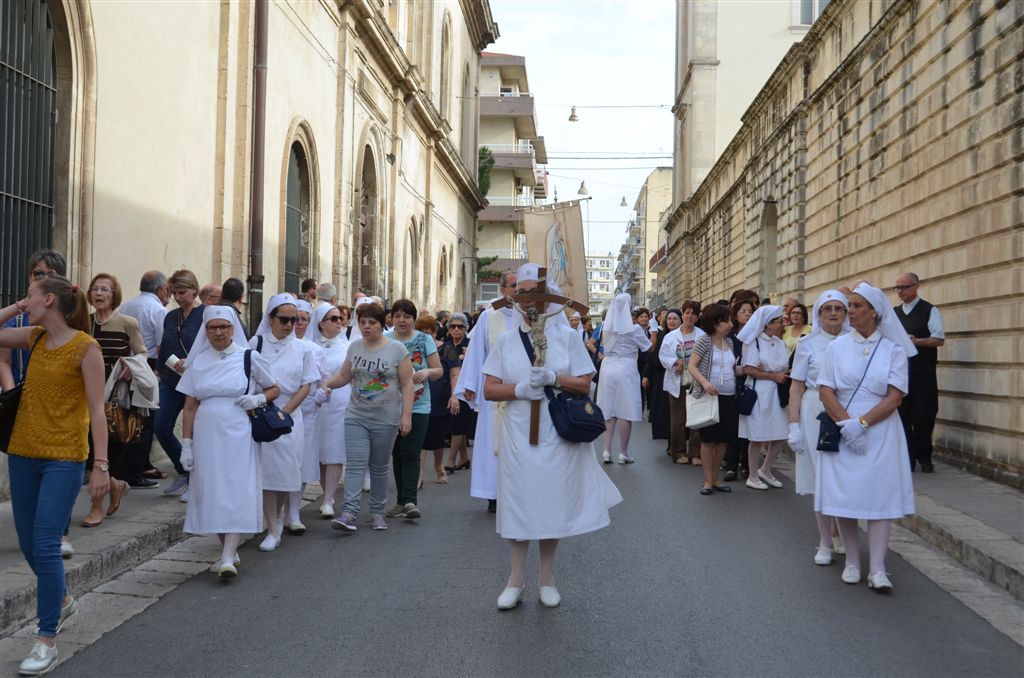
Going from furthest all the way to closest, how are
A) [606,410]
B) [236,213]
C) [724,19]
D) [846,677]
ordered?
[724,19] → [236,213] → [606,410] → [846,677]

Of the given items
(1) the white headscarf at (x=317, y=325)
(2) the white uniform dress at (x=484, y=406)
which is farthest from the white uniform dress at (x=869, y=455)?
(1) the white headscarf at (x=317, y=325)

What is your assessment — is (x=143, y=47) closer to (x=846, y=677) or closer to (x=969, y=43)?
(x=969, y=43)

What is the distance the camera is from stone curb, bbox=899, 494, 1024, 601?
6.67 meters

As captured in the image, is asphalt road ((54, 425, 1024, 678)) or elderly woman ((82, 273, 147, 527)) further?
elderly woman ((82, 273, 147, 527))

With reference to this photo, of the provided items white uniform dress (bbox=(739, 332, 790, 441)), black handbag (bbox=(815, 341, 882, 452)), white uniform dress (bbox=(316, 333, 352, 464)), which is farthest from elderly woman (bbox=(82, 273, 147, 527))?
white uniform dress (bbox=(739, 332, 790, 441))

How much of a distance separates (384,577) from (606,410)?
6.91 m

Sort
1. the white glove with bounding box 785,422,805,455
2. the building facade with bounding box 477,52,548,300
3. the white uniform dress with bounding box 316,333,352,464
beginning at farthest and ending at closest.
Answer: the building facade with bounding box 477,52,548,300, the white uniform dress with bounding box 316,333,352,464, the white glove with bounding box 785,422,805,455

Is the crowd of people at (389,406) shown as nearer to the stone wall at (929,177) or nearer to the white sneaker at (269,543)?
Result: the white sneaker at (269,543)

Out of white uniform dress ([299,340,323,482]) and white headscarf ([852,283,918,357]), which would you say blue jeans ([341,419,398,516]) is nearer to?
white uniform dress ([299,340,323,482])

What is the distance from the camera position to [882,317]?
690 cm

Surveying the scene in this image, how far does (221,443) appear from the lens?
6.93 meters

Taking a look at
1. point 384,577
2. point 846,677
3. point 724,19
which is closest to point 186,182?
point 384,577

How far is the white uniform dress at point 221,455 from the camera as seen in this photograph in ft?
22.5

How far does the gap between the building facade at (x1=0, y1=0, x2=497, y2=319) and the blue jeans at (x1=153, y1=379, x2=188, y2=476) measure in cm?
172
